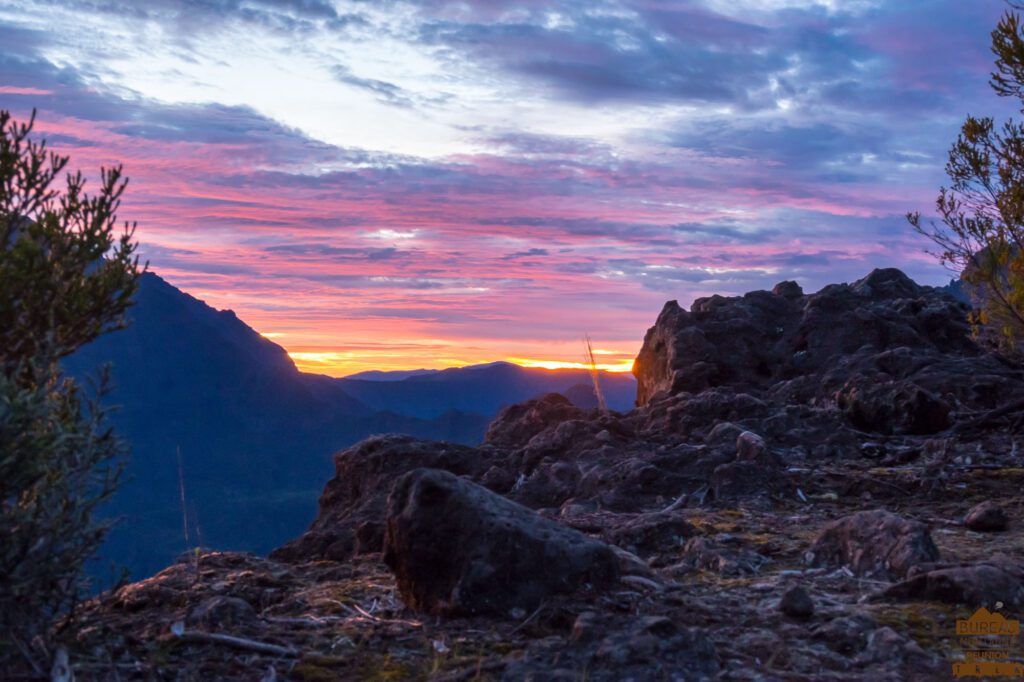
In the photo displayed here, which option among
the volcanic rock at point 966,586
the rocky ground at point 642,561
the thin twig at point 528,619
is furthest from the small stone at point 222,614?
the volcanic rock at point 966,586

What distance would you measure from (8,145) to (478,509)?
495cm

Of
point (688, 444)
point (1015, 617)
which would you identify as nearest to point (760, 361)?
point (688, 444)

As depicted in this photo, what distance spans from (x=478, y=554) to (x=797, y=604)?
7.81ft

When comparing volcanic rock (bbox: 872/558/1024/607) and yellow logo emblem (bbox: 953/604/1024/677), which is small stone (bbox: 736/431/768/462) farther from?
yellow logo emblem (bbox: 953/604/1024/677)

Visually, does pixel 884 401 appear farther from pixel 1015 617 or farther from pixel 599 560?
pixel 599 560

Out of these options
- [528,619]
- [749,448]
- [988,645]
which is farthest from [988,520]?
[528,619]

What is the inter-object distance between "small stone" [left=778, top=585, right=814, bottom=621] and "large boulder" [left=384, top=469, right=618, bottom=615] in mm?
1269

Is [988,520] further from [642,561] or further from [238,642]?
[238,642]

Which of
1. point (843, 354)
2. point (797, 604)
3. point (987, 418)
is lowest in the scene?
point (797, 604)

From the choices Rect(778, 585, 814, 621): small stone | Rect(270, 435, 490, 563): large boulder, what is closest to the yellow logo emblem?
Rect(778, 585, 814, 621): small stone

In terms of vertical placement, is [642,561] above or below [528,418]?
below

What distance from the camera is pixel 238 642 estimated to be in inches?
239

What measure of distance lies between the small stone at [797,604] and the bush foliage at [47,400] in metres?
4.82

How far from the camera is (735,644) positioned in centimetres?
614
